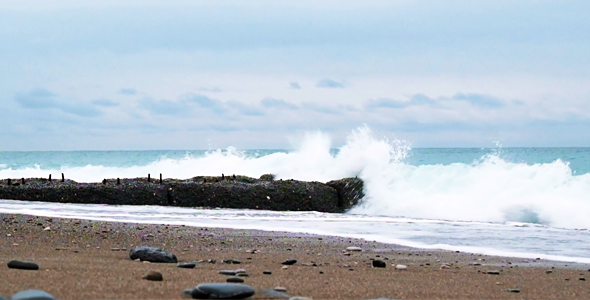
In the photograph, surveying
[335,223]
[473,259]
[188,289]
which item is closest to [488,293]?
[188,289]

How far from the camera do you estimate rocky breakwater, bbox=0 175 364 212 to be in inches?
639

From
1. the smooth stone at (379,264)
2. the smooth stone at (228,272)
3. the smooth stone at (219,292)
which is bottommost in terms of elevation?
the smooth stone at (379,264)

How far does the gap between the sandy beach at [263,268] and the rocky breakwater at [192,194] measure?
6.66m

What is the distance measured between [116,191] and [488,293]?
499 inches

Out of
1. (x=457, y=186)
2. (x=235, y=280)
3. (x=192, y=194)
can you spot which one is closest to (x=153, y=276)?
(x=235, y=280)

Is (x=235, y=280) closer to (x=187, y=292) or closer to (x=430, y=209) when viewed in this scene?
(x=187, y=292)

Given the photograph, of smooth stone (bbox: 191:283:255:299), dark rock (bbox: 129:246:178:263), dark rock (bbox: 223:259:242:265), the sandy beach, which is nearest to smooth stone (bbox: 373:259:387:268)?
the sandy beach

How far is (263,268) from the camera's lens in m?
5.70

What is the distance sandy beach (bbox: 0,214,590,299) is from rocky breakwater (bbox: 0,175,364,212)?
21.8 ft

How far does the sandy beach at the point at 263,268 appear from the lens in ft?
14.1

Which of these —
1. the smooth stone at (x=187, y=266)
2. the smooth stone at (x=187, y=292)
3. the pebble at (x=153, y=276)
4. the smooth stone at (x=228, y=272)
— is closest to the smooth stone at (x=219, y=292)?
the smooth stone at (x=187, y=292)

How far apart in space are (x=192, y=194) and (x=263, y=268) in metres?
10.9

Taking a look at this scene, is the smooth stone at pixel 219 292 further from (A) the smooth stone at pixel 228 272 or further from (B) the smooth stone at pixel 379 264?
(B) the smooth stone at pixel 379 264

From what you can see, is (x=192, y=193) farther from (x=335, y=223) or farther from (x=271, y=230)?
(x=271, y=230)
